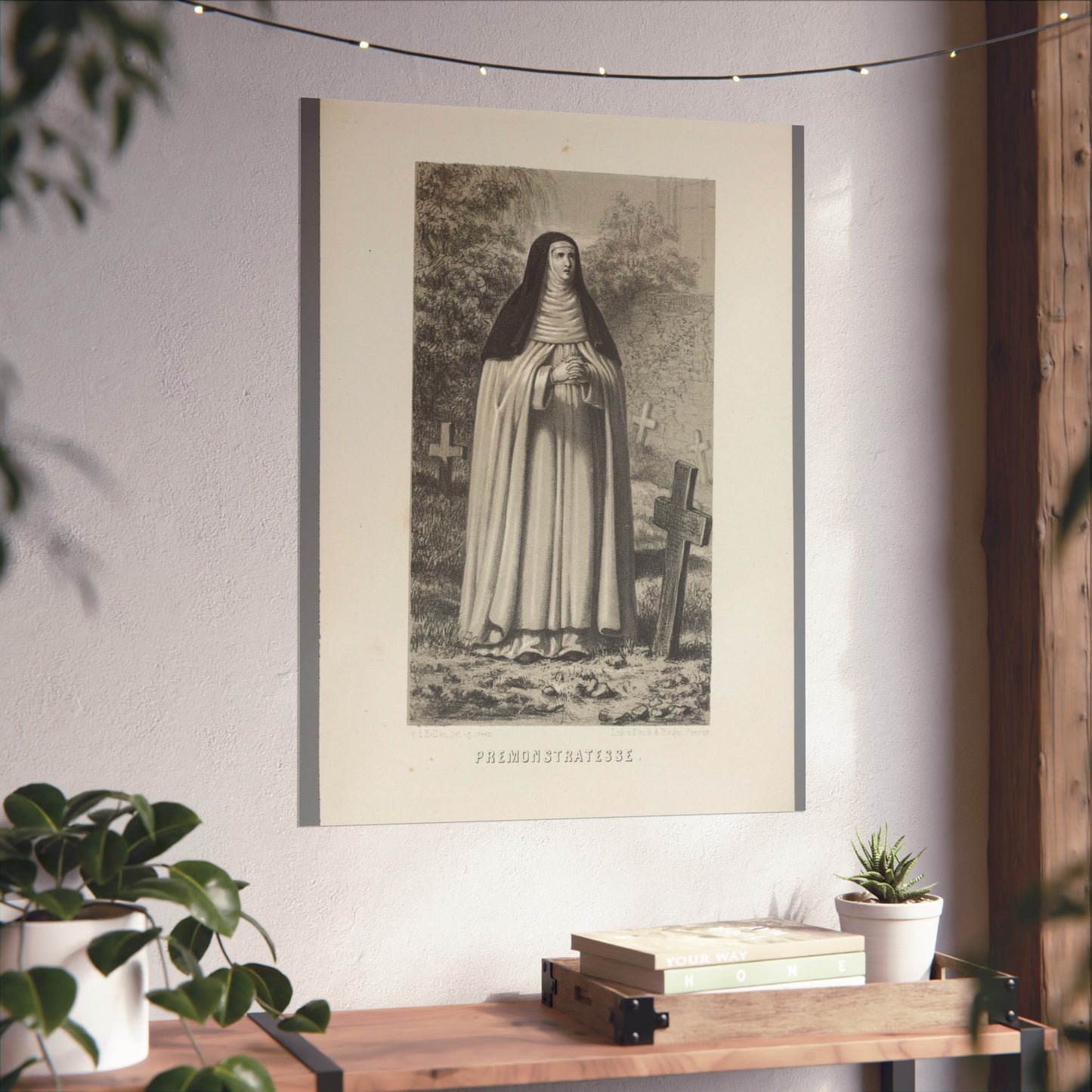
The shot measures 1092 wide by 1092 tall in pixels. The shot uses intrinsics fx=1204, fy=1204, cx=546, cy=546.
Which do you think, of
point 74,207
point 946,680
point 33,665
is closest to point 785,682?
point 946,680

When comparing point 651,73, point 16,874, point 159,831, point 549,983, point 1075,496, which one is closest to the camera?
point 1075,496

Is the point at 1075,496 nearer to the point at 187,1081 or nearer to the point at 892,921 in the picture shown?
the point at 187,1081

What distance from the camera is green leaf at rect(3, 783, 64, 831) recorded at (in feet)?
4.79

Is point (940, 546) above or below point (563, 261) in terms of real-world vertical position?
below

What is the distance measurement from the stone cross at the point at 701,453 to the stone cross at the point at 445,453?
0.39 m

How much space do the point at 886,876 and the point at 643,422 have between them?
0.82 m

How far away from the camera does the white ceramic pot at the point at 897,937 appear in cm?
180

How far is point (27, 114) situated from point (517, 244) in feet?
3.92

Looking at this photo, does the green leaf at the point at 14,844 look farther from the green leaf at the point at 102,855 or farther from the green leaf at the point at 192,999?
the green leaf at the point at 192,999

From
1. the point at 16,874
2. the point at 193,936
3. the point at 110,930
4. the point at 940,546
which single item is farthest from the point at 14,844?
the point at 940,546

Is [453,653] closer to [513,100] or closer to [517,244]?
[517,244]

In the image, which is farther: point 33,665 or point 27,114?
point 33,665

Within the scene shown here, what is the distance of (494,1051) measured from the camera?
5.14 feet

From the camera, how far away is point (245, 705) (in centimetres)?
182
